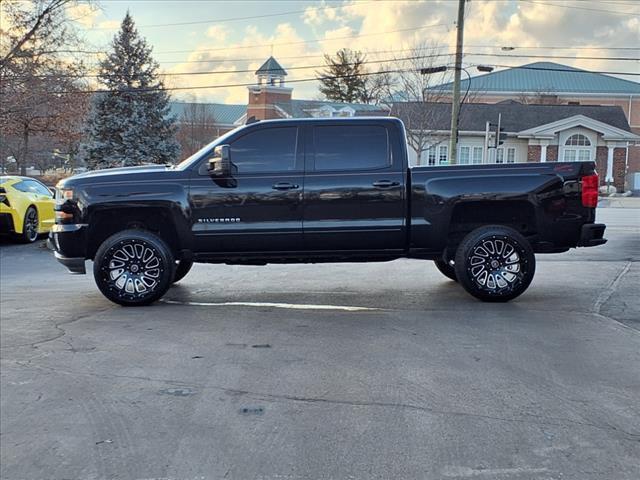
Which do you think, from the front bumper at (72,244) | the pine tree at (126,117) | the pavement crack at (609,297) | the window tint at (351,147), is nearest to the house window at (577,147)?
the pine tree at (126,117)

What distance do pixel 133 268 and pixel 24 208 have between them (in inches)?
328

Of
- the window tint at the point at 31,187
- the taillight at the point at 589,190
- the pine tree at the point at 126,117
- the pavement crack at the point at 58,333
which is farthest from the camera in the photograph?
the pine tree at the point at 126,117

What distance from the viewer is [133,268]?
22.7ft

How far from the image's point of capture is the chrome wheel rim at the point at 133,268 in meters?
6.86

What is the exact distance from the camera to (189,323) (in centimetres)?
620

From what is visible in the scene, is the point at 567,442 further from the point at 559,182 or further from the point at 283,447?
the point at 559,182

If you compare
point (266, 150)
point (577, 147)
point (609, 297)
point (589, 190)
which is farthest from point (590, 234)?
point (577, 147)

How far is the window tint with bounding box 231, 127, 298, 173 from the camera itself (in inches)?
275

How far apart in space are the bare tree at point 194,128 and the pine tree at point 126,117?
16.2m

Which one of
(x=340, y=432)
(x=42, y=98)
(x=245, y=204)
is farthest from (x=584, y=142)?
(x=340, y=432)

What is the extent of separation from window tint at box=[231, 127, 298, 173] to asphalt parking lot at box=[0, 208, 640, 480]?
1570 mm

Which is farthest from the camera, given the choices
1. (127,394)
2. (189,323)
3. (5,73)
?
(5,73)

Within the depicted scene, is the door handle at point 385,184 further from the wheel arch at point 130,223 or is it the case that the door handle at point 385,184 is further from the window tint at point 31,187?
the window tint at point 31,187

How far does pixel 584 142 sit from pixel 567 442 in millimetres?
43159
